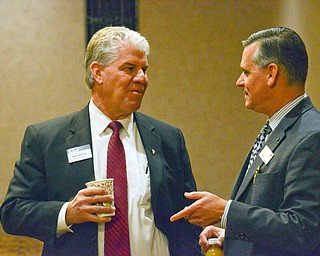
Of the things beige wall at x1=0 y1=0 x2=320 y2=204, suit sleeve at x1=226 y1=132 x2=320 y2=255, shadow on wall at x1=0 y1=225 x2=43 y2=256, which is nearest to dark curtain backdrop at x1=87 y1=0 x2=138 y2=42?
beige wall at x1=0 y1=0 x2=320 y2=204

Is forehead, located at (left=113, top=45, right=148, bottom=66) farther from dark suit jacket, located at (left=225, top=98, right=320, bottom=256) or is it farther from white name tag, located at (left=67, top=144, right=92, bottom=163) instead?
dark suit jacket, located at (left=225, top=98, right=320, bottom=256)

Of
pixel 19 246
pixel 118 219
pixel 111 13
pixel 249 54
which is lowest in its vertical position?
pixel 19 246

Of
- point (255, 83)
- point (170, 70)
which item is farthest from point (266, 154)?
point (170, 70)

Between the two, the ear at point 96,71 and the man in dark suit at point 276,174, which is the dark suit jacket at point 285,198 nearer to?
the man in dark suit at point 276,174

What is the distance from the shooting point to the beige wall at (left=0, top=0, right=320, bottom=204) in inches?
266

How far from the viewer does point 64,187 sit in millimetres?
2414

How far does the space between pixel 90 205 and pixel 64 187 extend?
0.85 feet

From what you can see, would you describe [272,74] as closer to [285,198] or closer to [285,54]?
[285,54]

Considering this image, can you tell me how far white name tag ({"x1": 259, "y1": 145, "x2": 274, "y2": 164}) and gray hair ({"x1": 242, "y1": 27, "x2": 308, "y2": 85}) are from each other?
283 mm

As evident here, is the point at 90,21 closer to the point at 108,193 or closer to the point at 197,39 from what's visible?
the point at 197,39

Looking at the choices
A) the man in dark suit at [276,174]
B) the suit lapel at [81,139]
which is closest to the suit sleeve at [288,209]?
the man in dark suit at [276,174]

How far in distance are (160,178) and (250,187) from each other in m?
0.43

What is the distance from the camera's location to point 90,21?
691 cm

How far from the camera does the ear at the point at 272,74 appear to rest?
2.21 m
